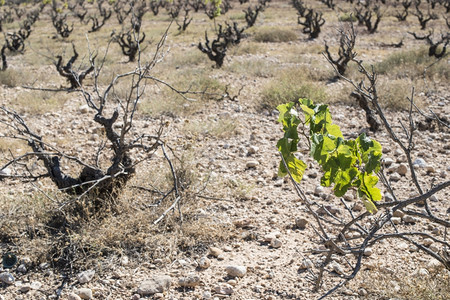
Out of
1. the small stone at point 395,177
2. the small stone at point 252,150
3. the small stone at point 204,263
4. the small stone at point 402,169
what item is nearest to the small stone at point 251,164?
the small stone at point 252,150

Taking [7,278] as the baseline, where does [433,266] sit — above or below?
above

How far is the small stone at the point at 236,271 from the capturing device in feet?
10.2

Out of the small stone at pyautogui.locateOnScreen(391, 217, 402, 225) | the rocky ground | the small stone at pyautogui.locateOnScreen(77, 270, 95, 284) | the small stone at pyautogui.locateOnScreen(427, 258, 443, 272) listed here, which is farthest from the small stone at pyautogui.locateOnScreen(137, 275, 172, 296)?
the small stone at pyautogui.locateOnScreen(391, 217, 402, 225)

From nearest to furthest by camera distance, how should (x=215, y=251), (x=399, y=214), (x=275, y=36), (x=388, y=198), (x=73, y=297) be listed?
(x=73, y=297) → (x=215, y=251) → (x=399, y=214) → (x=388, y=198) → (x=275, y=36)

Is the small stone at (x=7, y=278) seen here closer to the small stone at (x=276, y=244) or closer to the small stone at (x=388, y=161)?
the small stone at (x=276, y=244)

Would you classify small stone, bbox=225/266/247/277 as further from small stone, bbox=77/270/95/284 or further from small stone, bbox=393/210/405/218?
small stone, bbox=393/210/405/218

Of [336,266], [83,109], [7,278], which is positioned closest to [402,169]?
[336,266]

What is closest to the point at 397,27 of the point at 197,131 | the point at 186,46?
the point at 186,46

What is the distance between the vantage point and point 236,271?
123 inches

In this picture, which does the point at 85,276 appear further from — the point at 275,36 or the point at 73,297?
the point at 275,36

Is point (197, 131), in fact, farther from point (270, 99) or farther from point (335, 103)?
point (335, 103)

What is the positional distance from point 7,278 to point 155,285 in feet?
3.52

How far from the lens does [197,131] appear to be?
619 centimetres

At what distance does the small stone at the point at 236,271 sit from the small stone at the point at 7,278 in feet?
5.04
